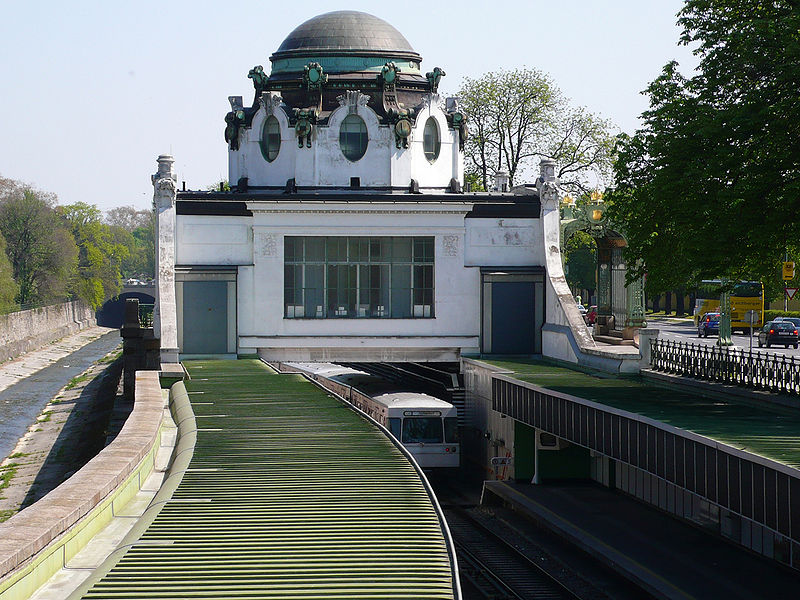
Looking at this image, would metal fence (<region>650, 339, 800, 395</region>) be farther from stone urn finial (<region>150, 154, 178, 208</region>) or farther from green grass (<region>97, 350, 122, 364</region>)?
green grass (<region>97, 350, 122, 364</region>)

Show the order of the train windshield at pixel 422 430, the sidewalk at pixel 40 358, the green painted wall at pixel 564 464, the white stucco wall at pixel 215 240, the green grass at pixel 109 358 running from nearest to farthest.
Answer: the green painted wall at pixel 564 464 < the train windshield at pixel 422 430 < the white stucco wall at pixel 215 240 < the sidewalk at pixel 40 358 < the green grass at pixel 109 358

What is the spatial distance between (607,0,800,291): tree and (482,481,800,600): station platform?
726cm

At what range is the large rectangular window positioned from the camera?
46.5 metres

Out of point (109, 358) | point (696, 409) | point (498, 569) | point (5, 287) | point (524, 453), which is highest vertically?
point (5, 287)

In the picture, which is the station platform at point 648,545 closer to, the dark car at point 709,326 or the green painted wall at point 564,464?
the green painted wall at point 564,464

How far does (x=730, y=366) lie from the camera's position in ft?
106

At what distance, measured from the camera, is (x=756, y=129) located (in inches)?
1164

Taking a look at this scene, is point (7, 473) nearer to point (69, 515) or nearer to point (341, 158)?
point (341, 158)

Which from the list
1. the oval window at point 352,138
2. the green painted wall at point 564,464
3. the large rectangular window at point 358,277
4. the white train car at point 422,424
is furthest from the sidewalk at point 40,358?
the green painted wall at point 564,464

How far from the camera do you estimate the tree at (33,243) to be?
12800 cm

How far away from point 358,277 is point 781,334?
107ft

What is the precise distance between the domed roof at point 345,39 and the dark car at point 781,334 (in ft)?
92.7

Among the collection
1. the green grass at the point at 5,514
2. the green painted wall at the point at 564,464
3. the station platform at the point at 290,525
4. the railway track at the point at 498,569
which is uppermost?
the station platform at the point at 290,525

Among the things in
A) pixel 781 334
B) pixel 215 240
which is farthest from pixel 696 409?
pixel 781 334
